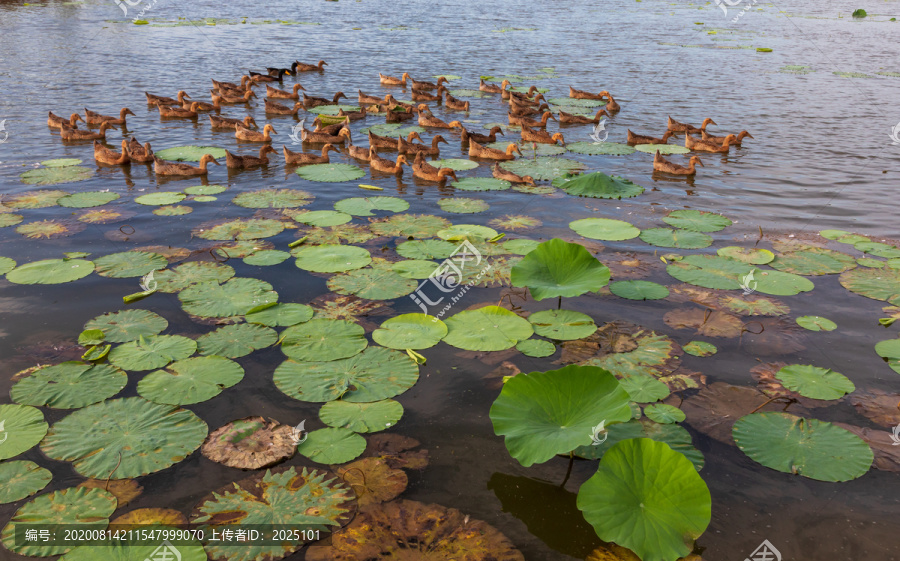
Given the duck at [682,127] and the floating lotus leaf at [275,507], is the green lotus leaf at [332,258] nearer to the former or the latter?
the floating lotus leaf at [275,507]

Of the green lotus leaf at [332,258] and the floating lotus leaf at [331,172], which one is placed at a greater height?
the floating lotus leaf at [331,172]

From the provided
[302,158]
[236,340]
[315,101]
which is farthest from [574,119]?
[236,340]

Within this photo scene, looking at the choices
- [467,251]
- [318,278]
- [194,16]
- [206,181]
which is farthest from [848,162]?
[194,16]

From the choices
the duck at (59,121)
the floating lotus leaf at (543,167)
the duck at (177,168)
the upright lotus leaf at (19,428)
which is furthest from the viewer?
the duck at (59,121)

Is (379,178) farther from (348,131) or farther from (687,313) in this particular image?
(687,313)

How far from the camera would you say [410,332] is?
6535mm

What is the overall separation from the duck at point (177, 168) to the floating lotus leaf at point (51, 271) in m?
Result: 3.89

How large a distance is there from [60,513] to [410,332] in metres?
3.38

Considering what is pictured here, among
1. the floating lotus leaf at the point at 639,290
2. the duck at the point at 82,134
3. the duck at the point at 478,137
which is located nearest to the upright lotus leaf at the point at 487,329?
the floating lotus leaf at the point at 639,290

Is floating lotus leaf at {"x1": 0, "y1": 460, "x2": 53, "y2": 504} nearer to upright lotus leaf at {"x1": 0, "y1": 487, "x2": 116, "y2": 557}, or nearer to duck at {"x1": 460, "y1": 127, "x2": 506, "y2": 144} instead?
upright lotus leaf at {"x1": 0, "y1": 487, "x2": 116, "y2": 557}

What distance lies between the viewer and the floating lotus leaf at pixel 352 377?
5.59 meters

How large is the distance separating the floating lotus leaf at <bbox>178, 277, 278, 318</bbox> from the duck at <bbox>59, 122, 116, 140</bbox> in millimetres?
7743

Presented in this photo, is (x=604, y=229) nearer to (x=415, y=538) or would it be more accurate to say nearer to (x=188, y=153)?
(x=415, y=538)

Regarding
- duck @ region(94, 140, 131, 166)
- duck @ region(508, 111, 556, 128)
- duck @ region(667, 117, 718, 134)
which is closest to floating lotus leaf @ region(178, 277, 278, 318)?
duck @ region(94, 140, 131, 166)
